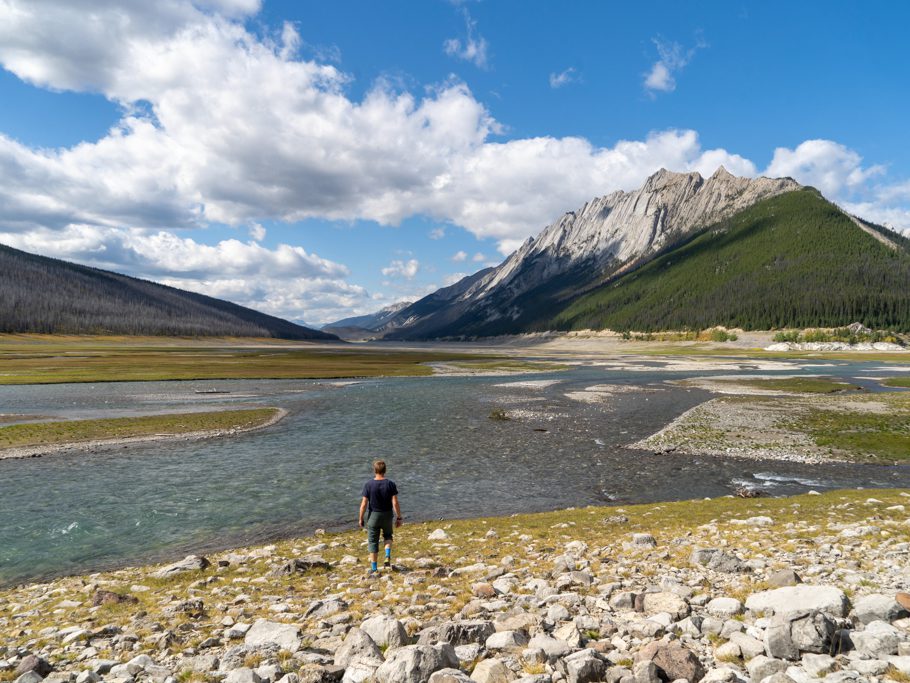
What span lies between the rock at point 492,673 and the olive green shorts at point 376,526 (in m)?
Answer: 7.09

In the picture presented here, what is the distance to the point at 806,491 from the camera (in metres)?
24.0

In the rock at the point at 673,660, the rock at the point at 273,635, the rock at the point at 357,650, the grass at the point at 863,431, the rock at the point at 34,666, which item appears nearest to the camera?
the rock at the point at 673,660

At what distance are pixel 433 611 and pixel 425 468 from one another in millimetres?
18993

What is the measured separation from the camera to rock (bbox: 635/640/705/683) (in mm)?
7081

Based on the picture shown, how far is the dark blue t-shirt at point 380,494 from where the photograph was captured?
47.7 ft

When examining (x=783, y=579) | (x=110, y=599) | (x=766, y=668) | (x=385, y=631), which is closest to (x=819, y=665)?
(x=766, y=668)

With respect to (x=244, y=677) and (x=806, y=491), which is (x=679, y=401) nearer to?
(x=806, y=491)

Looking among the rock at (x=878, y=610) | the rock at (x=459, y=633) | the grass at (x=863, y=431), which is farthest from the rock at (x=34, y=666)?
the grass at (x=863, y=431)

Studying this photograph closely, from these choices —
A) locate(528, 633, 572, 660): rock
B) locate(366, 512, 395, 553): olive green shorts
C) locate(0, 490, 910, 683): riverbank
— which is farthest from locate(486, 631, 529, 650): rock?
locate(366, 512, 395, 553): olive green shorts

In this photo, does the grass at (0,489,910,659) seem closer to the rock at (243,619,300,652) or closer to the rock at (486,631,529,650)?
the rock at (243,619,300,652)

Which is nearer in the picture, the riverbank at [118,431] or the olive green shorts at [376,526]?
the olive green shorts at [376,526]

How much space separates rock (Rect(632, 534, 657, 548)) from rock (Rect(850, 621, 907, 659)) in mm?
7356

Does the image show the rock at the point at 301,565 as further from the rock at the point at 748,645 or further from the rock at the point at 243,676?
the rock at the point at 748,645

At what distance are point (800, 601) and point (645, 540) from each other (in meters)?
6.67
